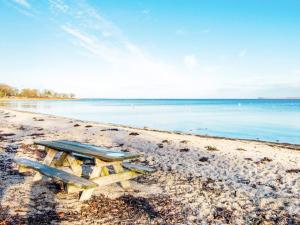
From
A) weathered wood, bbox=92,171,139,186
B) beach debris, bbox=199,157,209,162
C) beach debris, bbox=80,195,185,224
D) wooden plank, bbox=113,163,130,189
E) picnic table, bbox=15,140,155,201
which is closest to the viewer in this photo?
beach debris, bbox=80,195,185,224

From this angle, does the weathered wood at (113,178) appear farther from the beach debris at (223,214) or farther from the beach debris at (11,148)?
the beach debris at (11,148)

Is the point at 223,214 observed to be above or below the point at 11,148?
above

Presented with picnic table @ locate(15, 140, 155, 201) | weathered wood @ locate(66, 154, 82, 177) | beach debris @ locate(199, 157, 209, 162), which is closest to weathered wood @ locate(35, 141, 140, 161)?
picnic table @ locate(15, 140, 155, 201)

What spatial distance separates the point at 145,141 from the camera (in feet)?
50.9

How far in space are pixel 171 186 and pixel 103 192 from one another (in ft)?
5.73

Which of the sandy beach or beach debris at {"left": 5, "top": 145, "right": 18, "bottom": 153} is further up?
the sandy beach

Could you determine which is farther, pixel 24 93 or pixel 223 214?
pixel 24 93

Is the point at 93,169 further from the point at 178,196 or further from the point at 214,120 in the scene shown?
the point at 214,120

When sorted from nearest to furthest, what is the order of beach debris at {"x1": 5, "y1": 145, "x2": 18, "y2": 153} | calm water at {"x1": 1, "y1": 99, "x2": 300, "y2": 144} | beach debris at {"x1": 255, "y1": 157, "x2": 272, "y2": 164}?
→ 1. beach debris at {"x1": 255, "y1": 157, "x2": 272, "y2": 164}
2. beach debris at {"x1": 5, "y1": 145, "x2": 18, "y2": 153}
3. calm water at {"x1": 1, "y1": 99, "x2": 300, "y2": 144}

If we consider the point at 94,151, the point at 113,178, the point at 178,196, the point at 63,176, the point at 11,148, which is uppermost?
the point at 94,151

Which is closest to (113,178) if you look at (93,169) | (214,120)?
(93,169)

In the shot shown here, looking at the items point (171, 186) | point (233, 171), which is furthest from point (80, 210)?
point (233, 171)

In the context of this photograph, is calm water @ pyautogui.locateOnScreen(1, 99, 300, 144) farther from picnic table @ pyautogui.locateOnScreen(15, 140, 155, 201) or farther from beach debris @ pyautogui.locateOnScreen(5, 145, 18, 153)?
picnic table @ pyautogui.locateOnScreen(15, 140, 155, 201)

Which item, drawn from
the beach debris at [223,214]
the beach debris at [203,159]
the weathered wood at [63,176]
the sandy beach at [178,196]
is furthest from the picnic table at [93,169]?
the beach debris at [203,159]
